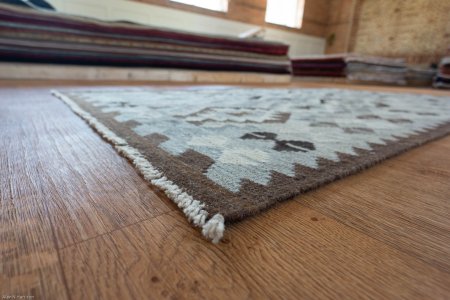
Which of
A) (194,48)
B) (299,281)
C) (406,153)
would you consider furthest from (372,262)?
(194,48)

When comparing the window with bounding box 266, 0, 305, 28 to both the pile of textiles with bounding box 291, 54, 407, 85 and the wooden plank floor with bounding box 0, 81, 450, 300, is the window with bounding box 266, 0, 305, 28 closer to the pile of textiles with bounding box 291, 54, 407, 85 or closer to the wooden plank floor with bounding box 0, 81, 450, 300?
the pile of textiles with bounding box 291, 54, 407, 85

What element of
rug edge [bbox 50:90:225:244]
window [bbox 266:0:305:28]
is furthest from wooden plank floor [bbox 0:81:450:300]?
window [bbox 266:0:305:28]

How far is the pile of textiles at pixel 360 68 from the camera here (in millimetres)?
3334

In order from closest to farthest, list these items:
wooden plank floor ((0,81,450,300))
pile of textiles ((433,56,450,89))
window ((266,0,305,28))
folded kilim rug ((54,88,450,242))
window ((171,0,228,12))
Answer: wooden plank floor ((0,81,450,300)) → folded kilim rug ((54,88,450,242)) → pile of textiles ((433,56,450,89)) → window ((171,0,228,12)) → window ((266,0,305,28))

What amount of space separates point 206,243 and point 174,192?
0.09 metres

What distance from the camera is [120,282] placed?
8.2 inches

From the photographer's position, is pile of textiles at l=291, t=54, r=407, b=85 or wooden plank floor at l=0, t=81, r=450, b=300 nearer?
wooden plank floor at l=0, t=81, r=450, b=300

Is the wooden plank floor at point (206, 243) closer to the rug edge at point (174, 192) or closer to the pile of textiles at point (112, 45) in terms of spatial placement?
the rug edge at point (174, 192)

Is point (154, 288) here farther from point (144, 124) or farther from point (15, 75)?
point (15, 75)

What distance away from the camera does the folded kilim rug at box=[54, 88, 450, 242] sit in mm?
325

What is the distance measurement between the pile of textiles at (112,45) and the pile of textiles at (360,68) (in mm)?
1119

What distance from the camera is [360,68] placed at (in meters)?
3.35

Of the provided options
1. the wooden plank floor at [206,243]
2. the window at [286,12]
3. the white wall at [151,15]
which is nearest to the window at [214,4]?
the white wall at [151,15]

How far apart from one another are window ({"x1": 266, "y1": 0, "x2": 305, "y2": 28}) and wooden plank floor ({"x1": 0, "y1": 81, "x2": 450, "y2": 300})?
4831mm
